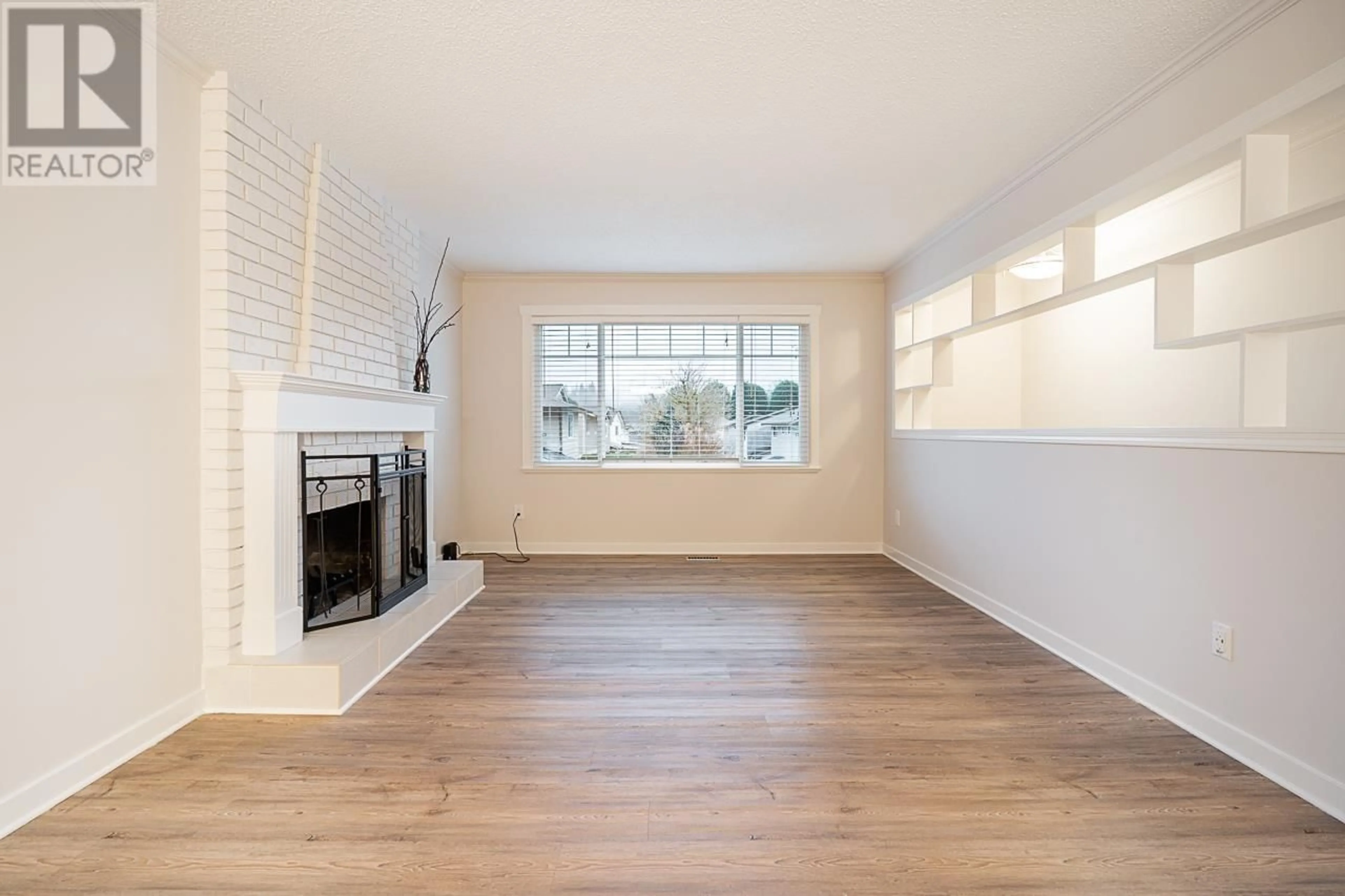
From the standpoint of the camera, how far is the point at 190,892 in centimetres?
154

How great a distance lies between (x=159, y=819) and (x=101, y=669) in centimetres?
54

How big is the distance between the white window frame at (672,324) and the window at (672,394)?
32 mm

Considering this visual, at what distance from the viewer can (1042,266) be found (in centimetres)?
392

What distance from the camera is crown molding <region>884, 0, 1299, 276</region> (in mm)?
2096

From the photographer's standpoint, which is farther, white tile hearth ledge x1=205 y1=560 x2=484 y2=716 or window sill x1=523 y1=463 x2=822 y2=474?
window sill x1=523 y1=463 x2=822 y2=474

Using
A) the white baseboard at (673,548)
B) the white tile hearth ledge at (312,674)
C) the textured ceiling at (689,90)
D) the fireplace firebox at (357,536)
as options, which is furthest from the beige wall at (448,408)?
the white tile hearth ledge at (312,674)

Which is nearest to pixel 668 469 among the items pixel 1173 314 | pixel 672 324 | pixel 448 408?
pixel 672 324

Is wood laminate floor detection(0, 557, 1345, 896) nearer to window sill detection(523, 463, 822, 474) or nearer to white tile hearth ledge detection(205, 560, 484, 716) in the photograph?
white tile hearth ledge detection(205, 560, 484, 716)

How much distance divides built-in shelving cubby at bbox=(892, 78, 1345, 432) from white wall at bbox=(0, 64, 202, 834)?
366cm

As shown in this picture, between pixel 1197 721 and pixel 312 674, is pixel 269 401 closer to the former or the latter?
pixel 312 674

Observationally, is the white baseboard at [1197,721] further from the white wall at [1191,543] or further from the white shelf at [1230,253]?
the white shelf at [1230,253]

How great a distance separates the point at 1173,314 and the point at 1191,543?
0.89m

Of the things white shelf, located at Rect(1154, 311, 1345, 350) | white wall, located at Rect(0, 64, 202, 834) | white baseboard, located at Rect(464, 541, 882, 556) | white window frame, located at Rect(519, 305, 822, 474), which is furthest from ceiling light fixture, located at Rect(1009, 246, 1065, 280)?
white wall, located at Rect(0, 64, 202, 834)

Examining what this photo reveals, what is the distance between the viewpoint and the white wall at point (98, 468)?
1798mm
